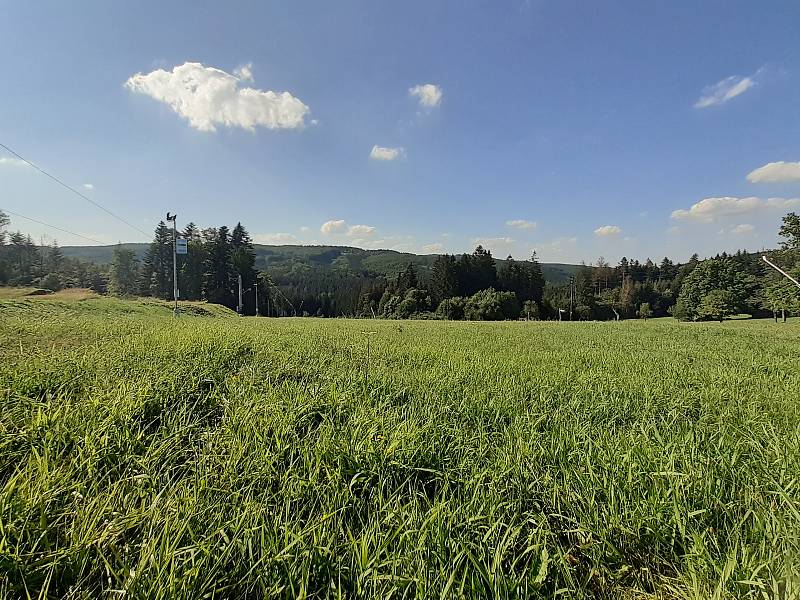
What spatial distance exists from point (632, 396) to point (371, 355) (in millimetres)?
4527

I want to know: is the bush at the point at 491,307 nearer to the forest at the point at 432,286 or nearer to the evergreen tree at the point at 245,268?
the forest at the point at 432,286

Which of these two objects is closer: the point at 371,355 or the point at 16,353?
the point at 16,353

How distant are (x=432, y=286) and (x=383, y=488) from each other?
219 ft

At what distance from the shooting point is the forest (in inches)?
2167

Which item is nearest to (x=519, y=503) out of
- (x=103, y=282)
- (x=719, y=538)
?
(x=719, y=538)

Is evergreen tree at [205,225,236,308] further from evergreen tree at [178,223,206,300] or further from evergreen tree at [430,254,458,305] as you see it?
evergreen tree at [430,254,458,305]

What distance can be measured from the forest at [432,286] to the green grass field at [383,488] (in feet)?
168

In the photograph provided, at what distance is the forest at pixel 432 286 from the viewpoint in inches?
2167

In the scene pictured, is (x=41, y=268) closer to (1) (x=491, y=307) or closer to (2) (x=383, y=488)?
(1) (x=491, y=307)

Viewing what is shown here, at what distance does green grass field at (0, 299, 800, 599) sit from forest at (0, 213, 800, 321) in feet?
168

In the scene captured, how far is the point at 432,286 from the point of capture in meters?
69.0

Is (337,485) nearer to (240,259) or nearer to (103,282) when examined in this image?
(240,259)

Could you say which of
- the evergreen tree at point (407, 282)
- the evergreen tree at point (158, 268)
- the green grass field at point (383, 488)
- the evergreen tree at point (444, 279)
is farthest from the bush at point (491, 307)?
the green grass field at point (383, 488)

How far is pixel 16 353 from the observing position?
18.1ft
